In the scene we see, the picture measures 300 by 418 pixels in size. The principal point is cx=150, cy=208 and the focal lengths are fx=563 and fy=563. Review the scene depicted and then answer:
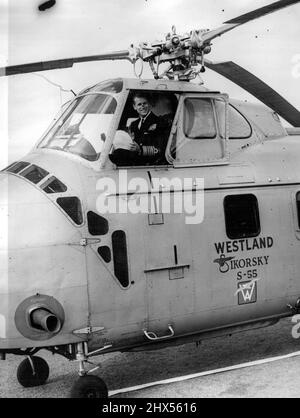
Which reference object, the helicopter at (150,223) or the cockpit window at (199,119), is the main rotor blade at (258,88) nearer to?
the helicopter at (150,223)

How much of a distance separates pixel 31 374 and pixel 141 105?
3.35 meters

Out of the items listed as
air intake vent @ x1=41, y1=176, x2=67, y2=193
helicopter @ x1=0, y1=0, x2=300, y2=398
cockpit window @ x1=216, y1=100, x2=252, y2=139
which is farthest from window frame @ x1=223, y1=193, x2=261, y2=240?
air intake vent @ x1=41, y1=176, x2=67, y2=193

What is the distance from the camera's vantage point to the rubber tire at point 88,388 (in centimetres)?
533

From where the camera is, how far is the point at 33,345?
5168 millimetres

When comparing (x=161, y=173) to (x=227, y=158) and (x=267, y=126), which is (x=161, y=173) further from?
(x=267, y=126)

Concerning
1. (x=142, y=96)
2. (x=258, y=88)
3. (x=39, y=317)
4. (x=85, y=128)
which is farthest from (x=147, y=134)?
(x=39, y=317)

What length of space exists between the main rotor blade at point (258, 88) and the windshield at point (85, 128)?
61.5 inches

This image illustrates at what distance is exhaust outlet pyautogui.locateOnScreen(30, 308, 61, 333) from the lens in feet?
16.4

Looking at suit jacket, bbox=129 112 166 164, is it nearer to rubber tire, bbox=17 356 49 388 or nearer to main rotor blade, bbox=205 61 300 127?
main rotor blade, bbox=205 61 300 127

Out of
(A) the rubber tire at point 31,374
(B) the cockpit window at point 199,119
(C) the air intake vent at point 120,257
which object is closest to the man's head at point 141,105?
(B) the cockpit window at point 199,119

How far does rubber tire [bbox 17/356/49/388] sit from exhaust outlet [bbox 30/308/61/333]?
5.58 feet

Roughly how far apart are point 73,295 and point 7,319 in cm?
63

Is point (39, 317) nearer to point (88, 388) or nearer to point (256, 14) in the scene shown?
point (88, 388)
